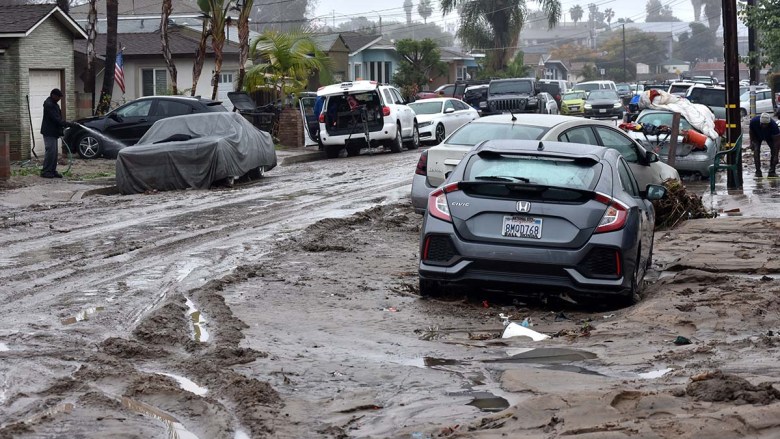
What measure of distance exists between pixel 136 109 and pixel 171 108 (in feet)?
3.10

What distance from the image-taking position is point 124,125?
1108 inches

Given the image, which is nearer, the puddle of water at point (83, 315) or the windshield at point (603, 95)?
the puddle of water at point (83, 315)

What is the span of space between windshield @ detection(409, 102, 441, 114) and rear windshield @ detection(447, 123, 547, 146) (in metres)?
18.8

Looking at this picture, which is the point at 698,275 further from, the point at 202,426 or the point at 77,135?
the point at 77,135

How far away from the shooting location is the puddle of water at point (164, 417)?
614 centimetres

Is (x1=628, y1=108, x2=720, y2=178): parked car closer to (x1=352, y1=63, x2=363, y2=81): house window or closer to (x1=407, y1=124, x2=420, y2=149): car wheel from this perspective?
(x1=407, y1=124, x2=420, y2=149): car wheel

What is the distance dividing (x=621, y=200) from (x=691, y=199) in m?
7.38

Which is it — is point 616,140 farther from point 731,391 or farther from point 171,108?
point 171,108

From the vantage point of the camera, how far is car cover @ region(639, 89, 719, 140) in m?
23.7

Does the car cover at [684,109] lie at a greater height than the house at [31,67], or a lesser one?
lesser

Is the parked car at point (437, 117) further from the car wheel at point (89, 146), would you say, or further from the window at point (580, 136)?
the window at point (580, 136)

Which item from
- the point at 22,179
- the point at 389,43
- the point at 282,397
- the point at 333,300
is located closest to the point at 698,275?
the point at 333,300

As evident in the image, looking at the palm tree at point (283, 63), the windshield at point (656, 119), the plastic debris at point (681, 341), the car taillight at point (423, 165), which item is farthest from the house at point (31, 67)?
the plastic debris at point (681, 341)

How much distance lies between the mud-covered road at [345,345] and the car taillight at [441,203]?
0.81 meters
